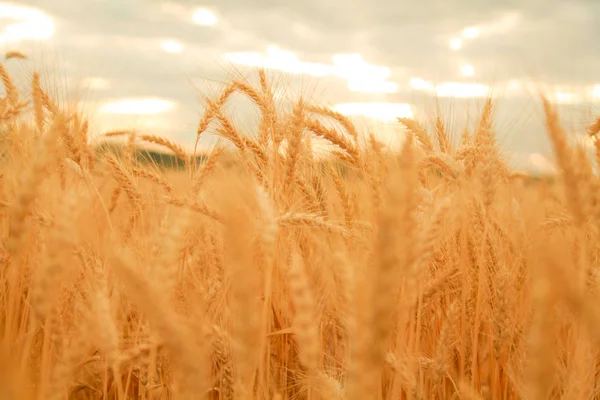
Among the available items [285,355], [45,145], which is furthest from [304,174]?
[45,145]

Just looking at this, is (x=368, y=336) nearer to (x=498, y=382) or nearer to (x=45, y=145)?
(x=45, y=145)

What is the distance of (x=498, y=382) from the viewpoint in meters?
1.77

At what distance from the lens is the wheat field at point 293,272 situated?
0.83m

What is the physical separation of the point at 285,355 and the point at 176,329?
48.4 inches

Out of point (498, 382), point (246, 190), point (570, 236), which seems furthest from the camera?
point (570, 236)

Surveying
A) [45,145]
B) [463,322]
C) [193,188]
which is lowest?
[463,322]

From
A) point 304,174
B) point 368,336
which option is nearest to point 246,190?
Result: point 304,174

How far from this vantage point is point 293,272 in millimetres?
933

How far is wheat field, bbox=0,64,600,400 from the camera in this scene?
834mm

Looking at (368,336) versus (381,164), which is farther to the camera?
(381,164)

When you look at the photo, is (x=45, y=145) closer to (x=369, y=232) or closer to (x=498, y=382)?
(x=369, y=232)

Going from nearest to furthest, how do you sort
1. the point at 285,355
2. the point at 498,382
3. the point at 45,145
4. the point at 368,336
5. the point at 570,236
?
the point at 368,336, the point at 45,145, the point at 498,382, the point at 285,355, the point at 570,236

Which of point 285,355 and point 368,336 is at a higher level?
point 368,336

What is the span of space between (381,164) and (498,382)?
1010 mm
